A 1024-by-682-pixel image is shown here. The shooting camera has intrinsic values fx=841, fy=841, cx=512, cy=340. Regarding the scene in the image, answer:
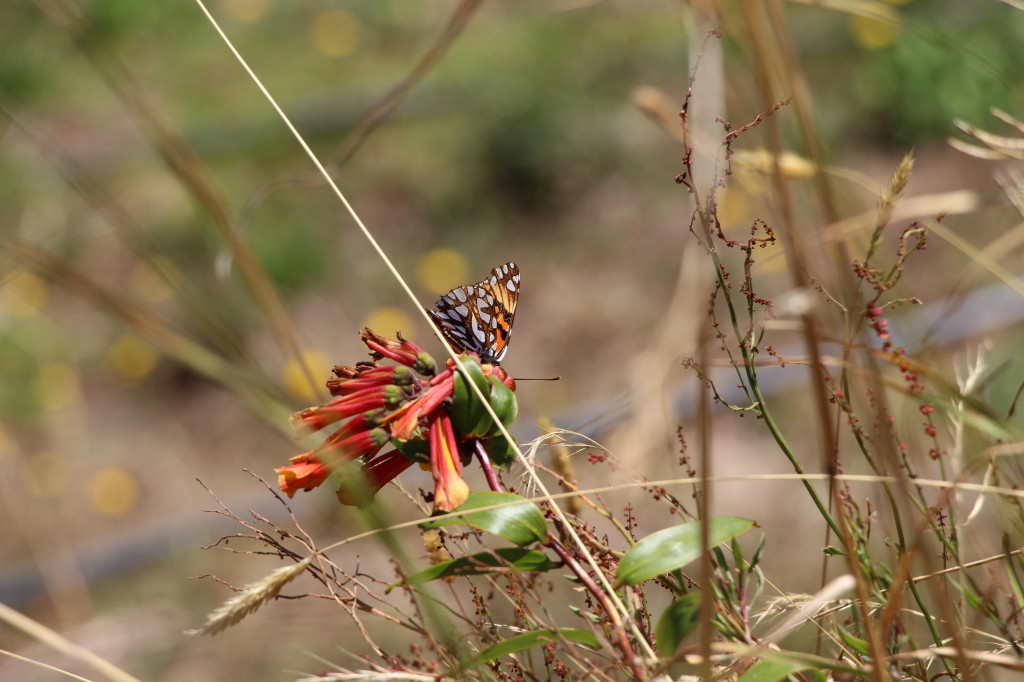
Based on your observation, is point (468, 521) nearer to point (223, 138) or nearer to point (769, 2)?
point (769, 2)

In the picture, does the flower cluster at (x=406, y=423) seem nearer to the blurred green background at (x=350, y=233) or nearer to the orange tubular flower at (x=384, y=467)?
the orange tubular flower at (x=384, y=467)

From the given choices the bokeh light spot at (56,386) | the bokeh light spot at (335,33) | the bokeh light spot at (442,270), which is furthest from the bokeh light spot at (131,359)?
the bokeh light spot at (335,33)

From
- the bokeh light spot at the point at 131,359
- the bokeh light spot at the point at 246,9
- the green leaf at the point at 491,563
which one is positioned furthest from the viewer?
the bokeh light spot at the point at 246,9

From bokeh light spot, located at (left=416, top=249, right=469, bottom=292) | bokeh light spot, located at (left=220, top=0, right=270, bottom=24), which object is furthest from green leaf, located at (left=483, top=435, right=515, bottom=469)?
bokeh light spot, located at (left=220, top=0, right=270, bottom=24)

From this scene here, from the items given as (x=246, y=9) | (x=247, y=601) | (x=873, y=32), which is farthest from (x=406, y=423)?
(x=246, y=9)

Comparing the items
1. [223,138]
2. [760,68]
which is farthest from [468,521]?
[223,138]

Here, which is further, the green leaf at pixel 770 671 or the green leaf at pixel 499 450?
the green leaf at pixel 499 450

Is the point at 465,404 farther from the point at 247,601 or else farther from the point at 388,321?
the point at 388,321
